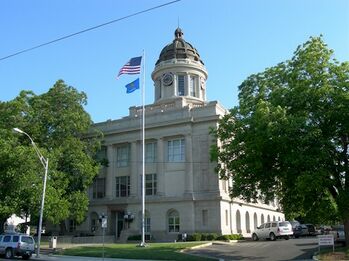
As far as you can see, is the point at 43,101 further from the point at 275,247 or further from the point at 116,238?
the point at 275,247

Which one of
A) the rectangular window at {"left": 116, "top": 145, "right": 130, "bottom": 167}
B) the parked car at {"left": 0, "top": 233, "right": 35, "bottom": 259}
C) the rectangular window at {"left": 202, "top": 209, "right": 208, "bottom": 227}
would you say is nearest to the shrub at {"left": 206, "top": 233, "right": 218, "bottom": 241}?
the rectangular window at {"left": 202, "top": 209, "right": 208, "bottom": 227}

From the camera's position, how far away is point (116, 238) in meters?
51.9

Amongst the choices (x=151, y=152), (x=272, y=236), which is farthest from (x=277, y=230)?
(x=151, y=152)

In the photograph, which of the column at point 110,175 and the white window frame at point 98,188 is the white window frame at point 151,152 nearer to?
the column at point 110,175

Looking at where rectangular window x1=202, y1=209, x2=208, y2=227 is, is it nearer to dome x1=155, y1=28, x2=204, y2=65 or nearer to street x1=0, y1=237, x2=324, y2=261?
street x1=0, y1=237, x2=324, y2=261

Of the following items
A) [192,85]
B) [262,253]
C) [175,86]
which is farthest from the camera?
[192,85]

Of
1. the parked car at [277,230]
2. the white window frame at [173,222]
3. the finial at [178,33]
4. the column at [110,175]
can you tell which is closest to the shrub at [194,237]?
the white window frame at [173,222]

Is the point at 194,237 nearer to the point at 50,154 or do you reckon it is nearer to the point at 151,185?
the point at 151,185

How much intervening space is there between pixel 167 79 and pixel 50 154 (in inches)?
962

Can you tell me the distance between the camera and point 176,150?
5222 cm

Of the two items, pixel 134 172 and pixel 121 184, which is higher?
pixel 134 172

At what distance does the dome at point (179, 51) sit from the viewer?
210 ft

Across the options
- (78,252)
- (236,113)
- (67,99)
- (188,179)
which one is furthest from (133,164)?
(236,113)

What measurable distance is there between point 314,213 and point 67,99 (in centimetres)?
3028
